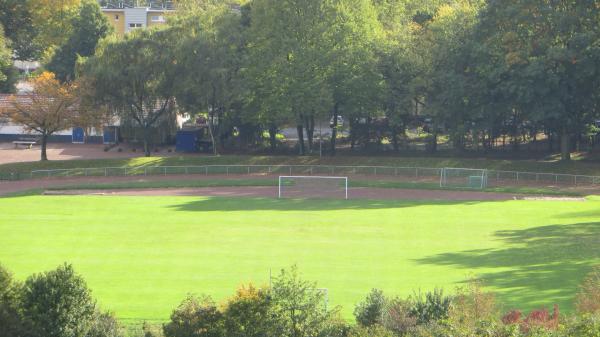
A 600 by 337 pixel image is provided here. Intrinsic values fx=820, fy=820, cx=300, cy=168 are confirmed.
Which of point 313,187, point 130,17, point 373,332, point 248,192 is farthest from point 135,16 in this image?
point 373,332

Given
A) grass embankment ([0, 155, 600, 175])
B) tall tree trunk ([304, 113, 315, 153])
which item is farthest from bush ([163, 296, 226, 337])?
tall tree trunk ([304, 113, 315, 153])

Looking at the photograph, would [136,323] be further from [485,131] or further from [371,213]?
[485,131]

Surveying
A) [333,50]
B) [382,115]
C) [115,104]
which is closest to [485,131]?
[382,115]

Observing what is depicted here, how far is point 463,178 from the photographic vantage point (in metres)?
64.1

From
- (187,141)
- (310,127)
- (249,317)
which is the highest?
(310,127)

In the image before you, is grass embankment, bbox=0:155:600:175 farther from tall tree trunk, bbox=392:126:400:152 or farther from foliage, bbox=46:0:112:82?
foliage, bbox=46:0:112:82

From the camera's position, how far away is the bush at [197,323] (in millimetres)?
20047

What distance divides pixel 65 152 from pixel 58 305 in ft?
214

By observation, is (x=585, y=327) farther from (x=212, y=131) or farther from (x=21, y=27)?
(x=21, y=27)

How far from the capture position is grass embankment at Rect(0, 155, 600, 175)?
6800cm

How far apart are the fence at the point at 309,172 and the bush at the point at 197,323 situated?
48.0 m

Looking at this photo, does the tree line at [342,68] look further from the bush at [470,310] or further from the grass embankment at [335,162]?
the bush at [470,310]

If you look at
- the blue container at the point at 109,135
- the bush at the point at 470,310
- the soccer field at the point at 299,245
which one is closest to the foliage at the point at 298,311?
the bush at the point at 470,310

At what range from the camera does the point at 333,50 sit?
71438 millimetres
